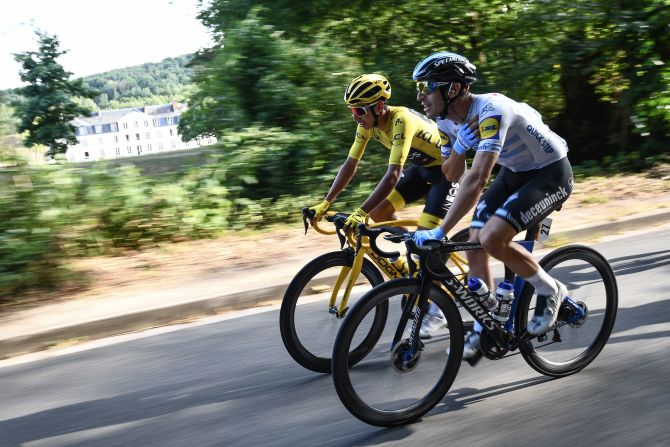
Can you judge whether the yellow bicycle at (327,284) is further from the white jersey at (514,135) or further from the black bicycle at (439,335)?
the white jersey at (514,135)

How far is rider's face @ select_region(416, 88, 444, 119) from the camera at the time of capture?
4156mm

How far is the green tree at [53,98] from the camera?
585 inches

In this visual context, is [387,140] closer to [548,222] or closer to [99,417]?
[548,222]

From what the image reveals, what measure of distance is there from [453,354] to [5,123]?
599 cm

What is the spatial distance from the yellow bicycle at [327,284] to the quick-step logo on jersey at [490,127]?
981 mm

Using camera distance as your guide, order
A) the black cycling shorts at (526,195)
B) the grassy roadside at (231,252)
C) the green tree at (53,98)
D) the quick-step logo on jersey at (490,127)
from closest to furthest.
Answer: the quick-step logo on jersey at (490,127) < the black cycling shorts at (526,195) < the grassy roadside at (231,252) < the green tree at (53,98)

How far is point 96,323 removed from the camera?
6422mm

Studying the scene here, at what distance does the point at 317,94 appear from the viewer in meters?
12.0

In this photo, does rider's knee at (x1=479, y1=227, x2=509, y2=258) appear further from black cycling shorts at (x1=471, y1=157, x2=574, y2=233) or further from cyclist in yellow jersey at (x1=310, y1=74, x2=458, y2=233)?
cyclist in yellow jersey at (x1=310, y1=74, x2=458, y2=233)

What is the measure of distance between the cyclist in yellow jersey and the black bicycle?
937 mm

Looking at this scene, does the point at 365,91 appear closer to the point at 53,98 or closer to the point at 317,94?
the point at 317,94

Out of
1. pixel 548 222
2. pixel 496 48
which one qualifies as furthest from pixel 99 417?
pixel 496 48

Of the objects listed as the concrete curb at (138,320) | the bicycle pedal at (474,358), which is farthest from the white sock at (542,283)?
the concrete curb at (138,320)

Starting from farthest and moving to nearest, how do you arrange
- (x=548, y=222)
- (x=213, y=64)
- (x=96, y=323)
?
(x=213, y=64)
(x=96, y=323)
(x=548, y=222)
